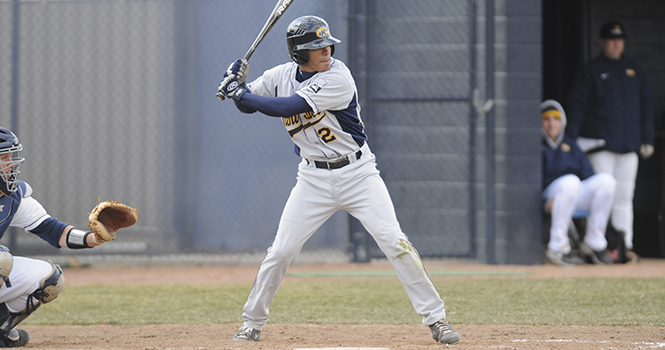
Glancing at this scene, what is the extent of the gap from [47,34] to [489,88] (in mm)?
4143

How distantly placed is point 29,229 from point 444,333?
6.95 feet

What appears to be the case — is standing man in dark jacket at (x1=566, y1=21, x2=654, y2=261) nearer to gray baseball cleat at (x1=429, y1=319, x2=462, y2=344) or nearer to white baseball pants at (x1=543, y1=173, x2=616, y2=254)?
white baseball pants at (x1=543, y1=173, x2=616, y2=254)

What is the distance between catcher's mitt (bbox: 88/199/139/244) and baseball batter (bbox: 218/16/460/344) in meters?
0.72

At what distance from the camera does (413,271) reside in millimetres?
3725

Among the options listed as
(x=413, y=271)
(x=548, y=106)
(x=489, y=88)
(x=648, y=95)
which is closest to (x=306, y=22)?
(x=413, y=271)

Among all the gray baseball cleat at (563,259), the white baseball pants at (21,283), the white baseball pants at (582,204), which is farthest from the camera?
the gray baseball cleat at (563,259)

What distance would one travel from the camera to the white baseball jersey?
372 centimetres

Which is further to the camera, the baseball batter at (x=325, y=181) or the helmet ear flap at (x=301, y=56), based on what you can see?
the helmet ear flap at (x=301, y=56)

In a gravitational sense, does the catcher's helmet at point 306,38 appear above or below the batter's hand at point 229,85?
above

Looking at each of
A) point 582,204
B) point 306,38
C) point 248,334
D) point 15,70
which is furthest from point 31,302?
point 582,204

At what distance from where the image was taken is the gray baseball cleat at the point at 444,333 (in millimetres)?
3613

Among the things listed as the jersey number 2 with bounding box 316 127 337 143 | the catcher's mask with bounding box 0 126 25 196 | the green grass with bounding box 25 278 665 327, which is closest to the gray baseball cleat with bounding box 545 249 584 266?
the green grass with bounding box 25 278 665 327

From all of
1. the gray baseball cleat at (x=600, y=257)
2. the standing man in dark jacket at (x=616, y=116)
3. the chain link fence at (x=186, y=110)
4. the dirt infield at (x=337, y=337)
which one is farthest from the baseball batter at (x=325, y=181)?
the standing man in dark jacket at (x=616, y=116)

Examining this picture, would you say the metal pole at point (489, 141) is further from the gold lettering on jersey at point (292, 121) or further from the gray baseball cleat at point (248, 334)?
the gray baseball cleat at point (248, 334)
